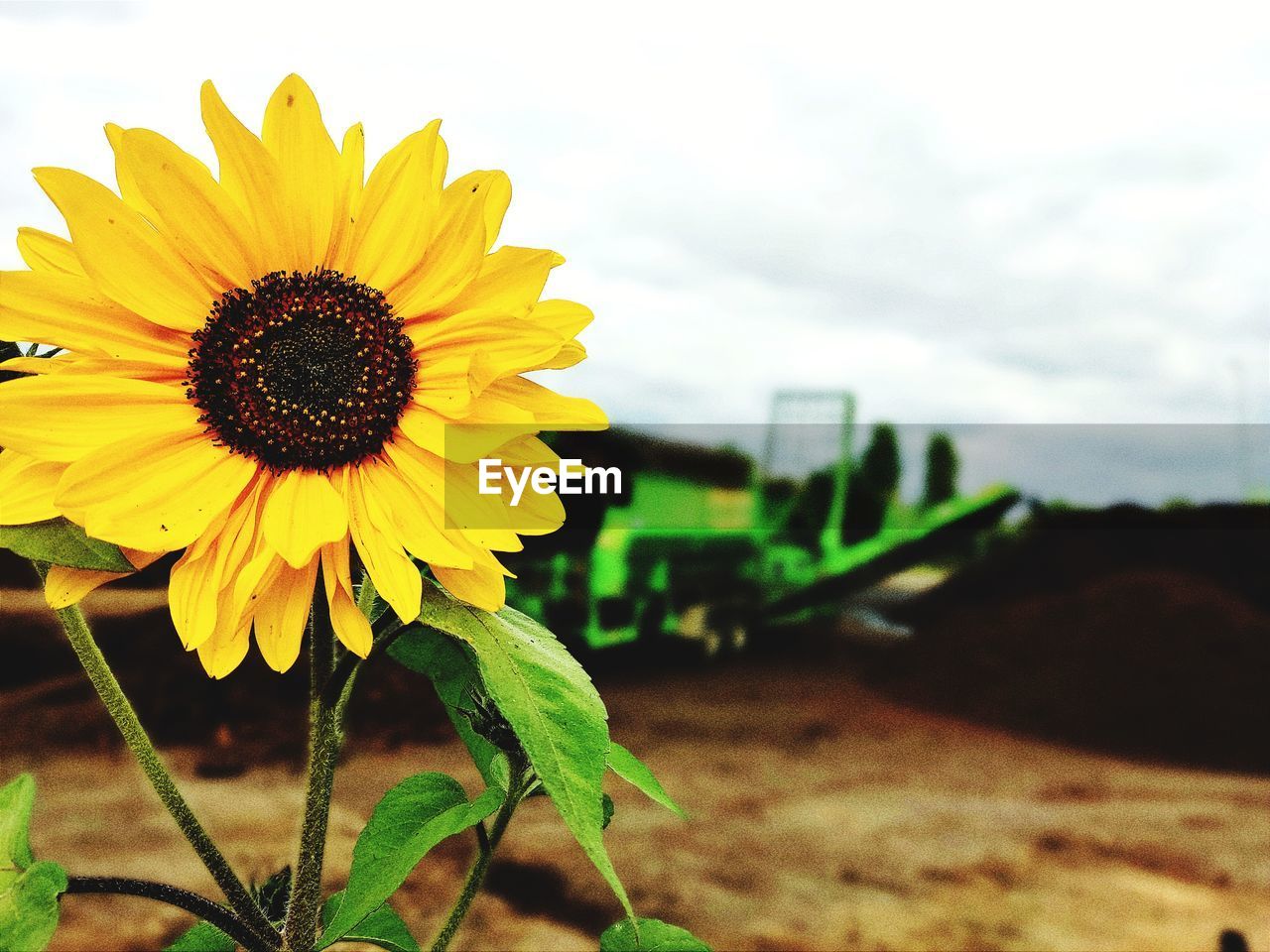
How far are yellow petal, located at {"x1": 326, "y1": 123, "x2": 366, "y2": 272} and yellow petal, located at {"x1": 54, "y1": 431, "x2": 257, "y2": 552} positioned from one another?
0.51 ft

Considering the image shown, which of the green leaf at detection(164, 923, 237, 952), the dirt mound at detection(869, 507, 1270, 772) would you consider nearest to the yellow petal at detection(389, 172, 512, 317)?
the green leaf at detection(164, 923, 237, 952)

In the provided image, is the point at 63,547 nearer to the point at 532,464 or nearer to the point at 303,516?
the point at 303,516

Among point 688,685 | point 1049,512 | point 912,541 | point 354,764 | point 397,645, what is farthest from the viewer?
point 1049,512

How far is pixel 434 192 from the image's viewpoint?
656mm

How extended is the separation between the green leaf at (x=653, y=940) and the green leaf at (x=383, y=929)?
20cm

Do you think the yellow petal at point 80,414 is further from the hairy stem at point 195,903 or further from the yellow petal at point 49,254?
the hairy stem at point 195,903

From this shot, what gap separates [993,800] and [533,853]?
1929mm

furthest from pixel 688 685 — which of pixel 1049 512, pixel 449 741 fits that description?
pixel 1049 512

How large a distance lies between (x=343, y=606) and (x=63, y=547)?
0.54ft

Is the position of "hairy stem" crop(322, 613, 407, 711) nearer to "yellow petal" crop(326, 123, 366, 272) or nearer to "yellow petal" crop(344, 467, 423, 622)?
"yellow petal" crop(344, 467, 423, 622)

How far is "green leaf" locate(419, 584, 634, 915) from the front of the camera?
57 cm

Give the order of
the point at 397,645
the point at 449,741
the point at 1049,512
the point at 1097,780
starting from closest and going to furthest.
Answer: the point at 397,645, the point at 449,741, the point at 1097,780, the point at 1049,512

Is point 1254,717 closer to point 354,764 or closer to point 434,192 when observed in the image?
point 354,764

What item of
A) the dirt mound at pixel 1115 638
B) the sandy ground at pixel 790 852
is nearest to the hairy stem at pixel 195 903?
the sandy ground at pixel 790 852
